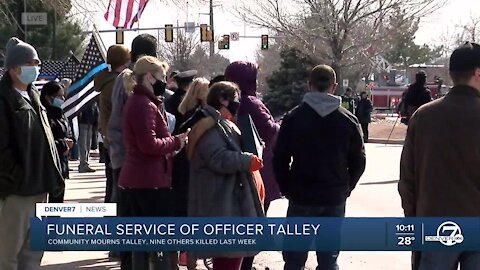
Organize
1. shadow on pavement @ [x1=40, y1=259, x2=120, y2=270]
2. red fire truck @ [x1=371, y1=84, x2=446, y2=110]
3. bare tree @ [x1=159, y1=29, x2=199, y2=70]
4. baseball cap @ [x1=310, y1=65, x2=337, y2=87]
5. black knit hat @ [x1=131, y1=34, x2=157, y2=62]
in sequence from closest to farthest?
1. baseball cap @ [x1=310, y1=65, x2=337, y2=87]
2. black knit hat @ [x1=131, y1=34, x2=157, y2=62]
3. shadow on pavement @ [x1=40, y1=259, x2=120, y2=270]
4. red fire truck @ [x1=371, y1=84, x2=446, y2=110]
5. bare tree @ [x1=159, y1=29, x2=199, y2=70]

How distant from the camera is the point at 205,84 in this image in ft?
25.9

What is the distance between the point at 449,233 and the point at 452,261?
0.58ft

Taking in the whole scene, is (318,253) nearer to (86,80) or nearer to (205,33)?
(86,80)

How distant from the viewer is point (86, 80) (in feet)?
41.2

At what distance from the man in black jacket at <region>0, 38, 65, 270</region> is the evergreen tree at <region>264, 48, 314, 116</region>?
3599 cm

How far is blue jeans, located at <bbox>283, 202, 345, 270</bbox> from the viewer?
6766 millimetres

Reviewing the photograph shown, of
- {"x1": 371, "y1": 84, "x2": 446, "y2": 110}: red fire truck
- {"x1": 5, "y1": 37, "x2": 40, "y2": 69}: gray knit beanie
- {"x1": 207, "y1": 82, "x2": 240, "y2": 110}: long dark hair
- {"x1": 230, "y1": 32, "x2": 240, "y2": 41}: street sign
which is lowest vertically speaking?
{"x1": 371, "y1": 84, "x2": 446, "y2": 110}: red fire truck

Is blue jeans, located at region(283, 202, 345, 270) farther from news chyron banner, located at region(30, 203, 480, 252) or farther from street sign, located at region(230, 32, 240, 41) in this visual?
street sign, located at region(230, 32, 240, 41)

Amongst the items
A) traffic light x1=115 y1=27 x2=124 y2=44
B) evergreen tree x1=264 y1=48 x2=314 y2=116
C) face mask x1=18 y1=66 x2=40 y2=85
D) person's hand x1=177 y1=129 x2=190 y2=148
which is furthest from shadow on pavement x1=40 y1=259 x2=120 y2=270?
evergreen tree x1=264 y1=48 x2=314 y2=116

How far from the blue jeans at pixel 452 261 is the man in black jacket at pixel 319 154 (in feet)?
4.17

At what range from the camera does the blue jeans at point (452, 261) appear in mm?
5500

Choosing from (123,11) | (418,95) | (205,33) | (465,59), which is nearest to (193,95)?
(465,59)

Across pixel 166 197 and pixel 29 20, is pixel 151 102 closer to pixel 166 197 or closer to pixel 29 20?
pixel 166 197

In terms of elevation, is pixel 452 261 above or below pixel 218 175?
below
